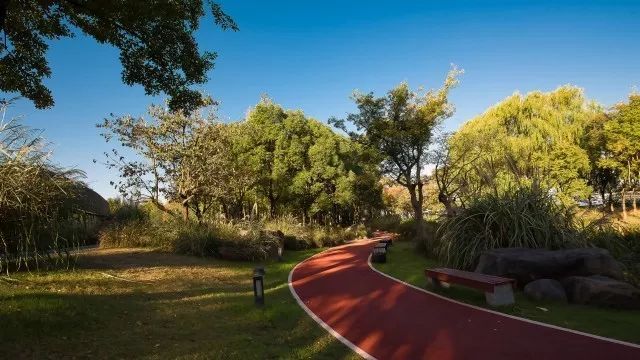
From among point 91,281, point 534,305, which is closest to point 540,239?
point 534,305

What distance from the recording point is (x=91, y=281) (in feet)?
34.7

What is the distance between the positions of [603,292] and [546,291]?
1.03 metres

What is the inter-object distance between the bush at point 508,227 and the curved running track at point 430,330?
2048 millimetres

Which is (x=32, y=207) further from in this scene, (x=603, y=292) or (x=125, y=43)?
(x=603, y=292)

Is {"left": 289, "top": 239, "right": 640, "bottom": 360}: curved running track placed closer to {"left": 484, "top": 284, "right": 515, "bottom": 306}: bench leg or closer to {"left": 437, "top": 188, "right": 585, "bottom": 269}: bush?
{"left": 484, "top": 284, "right": 515, "bottom": 306}: bench leg

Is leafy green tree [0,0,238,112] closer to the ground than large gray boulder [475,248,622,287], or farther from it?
farther from it

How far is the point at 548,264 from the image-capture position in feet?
31.6

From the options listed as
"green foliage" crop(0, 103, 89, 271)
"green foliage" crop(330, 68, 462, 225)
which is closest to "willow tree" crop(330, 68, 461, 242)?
"green foliage" crop(330, 68, 462, 225)

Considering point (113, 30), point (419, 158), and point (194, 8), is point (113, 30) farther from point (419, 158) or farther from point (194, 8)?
point (419, 158)

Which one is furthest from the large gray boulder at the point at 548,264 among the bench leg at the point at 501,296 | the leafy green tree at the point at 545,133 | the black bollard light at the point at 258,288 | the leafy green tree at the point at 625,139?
the leafy green tree at the point at 625,139

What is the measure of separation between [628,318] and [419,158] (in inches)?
689

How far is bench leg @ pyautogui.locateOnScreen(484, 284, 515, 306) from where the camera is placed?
860 cm

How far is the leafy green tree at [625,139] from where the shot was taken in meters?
36.0

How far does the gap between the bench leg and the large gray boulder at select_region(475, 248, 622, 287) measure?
130 centimetres
